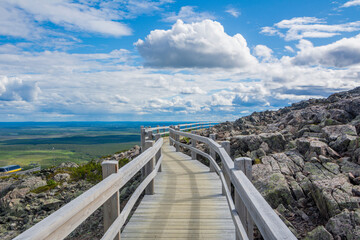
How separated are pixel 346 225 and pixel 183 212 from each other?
10.8 feet

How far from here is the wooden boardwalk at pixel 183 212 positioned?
516 centimetres

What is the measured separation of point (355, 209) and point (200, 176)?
197 inches

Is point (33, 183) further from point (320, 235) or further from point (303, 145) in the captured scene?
point (320, 235)

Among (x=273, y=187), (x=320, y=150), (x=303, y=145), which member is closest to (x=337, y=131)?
(x=303, y=145)

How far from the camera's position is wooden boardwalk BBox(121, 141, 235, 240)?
203 inches

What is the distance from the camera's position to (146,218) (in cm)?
590

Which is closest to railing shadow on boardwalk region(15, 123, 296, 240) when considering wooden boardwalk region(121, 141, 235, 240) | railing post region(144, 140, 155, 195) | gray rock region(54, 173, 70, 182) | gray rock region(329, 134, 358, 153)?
wooden boardwalk region(121, 141, 235, 240)

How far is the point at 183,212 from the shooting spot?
20.5 feet

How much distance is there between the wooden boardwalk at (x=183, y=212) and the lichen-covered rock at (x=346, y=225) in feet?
6.66

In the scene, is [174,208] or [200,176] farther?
[200,176]

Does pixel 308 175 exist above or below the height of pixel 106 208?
below

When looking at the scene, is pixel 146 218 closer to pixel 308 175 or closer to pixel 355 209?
pixel 355 209

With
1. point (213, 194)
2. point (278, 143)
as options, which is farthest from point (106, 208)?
point (278, 143)

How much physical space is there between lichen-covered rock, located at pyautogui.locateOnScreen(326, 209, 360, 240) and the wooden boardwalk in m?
2.03
